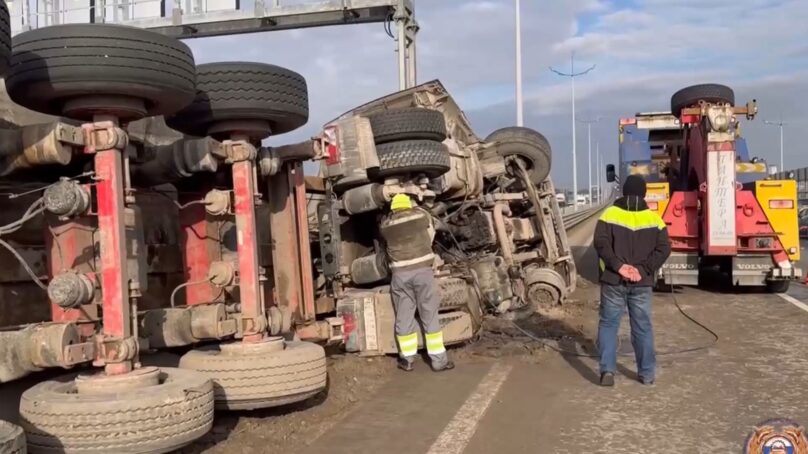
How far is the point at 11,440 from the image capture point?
2963 millimetres

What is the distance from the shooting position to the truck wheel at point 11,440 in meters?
2.92

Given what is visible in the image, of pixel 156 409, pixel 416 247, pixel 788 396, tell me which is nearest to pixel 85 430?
pixel 156 409

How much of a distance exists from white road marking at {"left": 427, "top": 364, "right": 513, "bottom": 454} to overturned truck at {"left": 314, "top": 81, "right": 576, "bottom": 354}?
0.99 m

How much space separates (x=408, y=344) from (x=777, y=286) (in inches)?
291

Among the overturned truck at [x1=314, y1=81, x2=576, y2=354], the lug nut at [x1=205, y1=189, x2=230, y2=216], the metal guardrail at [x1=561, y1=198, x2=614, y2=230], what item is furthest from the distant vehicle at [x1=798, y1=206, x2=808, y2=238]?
the lug nut at [x1=205, y1=189, x2=230, y2=216]

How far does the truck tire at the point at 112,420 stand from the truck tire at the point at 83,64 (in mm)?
1496

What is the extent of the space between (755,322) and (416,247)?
4.59 m

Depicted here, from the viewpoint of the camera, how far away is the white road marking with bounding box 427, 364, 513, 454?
448cm

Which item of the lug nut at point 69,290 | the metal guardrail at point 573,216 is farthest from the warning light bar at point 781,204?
the metal guardrail at point 573,216

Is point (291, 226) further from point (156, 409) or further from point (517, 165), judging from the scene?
point (517, 165)

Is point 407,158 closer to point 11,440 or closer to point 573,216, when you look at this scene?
point 11,440

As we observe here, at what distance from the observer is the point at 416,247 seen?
263 inches

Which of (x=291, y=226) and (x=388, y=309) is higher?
(x=291, y=226)

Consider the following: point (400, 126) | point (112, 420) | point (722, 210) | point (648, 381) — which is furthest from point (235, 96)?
point (722, 210)
